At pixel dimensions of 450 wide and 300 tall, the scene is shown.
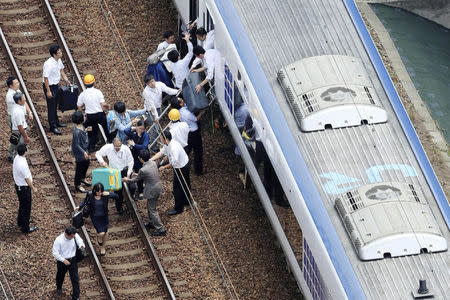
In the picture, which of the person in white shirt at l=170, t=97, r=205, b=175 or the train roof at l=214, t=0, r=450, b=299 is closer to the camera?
the train roof at l=214, t=0, r=450, b=299

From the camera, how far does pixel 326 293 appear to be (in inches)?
858

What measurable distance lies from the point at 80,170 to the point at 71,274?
2.78 meters

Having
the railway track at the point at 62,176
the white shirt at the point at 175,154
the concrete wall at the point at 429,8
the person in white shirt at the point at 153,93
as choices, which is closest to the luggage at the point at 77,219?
the railway track at the point at 62,176

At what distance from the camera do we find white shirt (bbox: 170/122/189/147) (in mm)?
25656

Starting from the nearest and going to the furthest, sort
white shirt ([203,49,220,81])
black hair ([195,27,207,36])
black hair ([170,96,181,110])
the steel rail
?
the steel rail → black hair ([170,96,181,110]) → white shirt ([203,49,220,81]) → black hair ([195,27,207,36])

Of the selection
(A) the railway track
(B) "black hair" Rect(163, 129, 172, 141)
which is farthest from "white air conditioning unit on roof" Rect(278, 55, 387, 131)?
(A) the railway track

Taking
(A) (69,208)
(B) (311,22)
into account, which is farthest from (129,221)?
(B) (311,22)

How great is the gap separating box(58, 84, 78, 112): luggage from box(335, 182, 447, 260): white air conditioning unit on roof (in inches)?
286

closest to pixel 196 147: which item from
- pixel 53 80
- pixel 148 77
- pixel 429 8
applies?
pixel 148 77

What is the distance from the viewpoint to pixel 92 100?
2612 centimetres

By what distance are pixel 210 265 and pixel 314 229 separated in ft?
12.0

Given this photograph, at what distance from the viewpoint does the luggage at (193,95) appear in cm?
2638

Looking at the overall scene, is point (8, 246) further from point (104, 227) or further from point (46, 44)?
point (46, 44)

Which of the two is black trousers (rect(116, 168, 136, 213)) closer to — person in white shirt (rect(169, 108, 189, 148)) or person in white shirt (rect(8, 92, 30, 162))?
person in white shirt (rect(169, 108, 189, 148))
